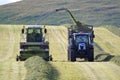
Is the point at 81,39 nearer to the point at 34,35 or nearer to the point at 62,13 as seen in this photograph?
the point at 34,35

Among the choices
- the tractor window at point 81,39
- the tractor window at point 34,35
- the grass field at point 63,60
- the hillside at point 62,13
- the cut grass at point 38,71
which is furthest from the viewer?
the hillside at point 62,13

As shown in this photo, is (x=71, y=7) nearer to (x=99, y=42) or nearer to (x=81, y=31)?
(x=99, y=42)

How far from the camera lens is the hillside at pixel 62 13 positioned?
9906cm

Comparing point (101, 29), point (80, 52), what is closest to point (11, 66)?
point (80, 52)

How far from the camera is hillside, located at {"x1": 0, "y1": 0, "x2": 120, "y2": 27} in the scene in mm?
99062

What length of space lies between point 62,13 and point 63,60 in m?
61.8

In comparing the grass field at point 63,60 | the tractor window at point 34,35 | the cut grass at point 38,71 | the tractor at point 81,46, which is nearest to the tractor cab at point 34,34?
the tractor window at point 34,35

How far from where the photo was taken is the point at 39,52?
38.3 m

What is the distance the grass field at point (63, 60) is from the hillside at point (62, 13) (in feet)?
94.6

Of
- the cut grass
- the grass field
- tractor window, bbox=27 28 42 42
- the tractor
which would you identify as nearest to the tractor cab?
tractor window, bbox=27 28 42 42

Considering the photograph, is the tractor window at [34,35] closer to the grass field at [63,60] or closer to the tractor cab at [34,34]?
the tractor cab at [34,34]

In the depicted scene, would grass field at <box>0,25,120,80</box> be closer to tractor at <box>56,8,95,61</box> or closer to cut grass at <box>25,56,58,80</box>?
cut grass at <box>25,56,58,80</box>

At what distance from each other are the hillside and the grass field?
28819mm

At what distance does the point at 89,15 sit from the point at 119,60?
69.7m
